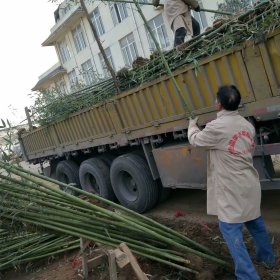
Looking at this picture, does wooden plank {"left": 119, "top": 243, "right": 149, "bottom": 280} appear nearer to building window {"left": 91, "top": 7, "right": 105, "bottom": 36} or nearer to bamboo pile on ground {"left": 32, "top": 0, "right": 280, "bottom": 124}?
bamboo pile on ground {"left": 32, "top": 0, "right": 280, "bottom": 124}

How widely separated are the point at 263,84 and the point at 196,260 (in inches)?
73.2

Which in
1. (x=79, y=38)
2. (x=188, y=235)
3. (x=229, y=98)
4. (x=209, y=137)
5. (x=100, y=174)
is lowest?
(x=188, y=235)

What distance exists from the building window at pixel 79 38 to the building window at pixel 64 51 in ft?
6.88

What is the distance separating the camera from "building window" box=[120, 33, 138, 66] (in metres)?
23.0

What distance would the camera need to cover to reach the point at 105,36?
25.5 metres

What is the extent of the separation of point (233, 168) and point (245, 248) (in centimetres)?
71

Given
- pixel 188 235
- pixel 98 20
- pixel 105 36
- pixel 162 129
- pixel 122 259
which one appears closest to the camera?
pixel 122 259

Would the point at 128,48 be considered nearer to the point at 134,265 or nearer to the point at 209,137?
the point at 209,137

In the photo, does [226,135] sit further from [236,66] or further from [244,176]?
[236,66]

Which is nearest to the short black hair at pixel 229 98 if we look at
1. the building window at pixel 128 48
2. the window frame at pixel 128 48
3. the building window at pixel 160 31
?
the building window at pixel 160 31

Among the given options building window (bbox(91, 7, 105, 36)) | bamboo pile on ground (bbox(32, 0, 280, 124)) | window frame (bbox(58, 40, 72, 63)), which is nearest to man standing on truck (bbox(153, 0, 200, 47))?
→ bamboo pile on ground (bbox(32, 0, 280, 124))

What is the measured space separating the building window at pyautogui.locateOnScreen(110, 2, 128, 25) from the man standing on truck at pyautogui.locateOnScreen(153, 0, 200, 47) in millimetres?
16327

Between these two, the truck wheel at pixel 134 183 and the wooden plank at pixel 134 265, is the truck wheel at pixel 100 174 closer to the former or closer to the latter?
the truck wheel at pixel 134 183

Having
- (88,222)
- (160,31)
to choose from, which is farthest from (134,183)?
(160,31)
